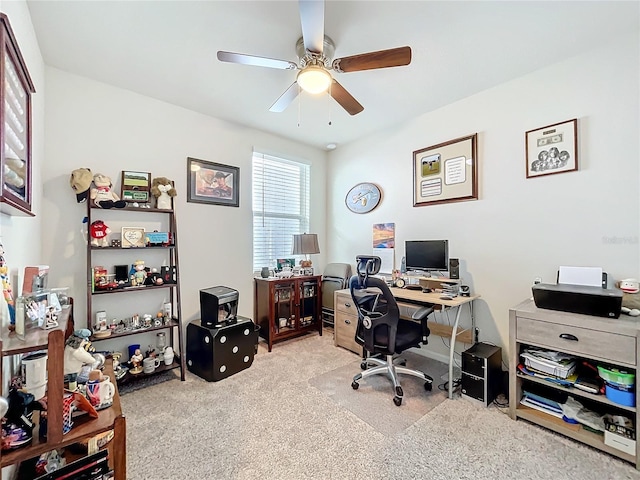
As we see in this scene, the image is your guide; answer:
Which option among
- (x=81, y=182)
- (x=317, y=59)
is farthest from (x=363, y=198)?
(x=81, y=182)

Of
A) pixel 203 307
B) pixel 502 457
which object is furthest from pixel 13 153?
pixel 502 457

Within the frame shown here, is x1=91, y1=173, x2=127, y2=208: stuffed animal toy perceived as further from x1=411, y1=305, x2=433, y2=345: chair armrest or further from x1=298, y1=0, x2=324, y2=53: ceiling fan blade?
x1=411, y1=305, x2=433, y2=345: chair armrest

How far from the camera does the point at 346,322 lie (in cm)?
320

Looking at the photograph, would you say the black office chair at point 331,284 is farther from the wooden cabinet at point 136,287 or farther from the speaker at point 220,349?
the wooden cabinet at point 136,287

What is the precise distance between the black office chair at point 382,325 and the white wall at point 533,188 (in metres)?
0.77

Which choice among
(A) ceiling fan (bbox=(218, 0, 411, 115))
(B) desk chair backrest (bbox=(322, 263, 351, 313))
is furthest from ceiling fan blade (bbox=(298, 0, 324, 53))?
(B) desk chair backrest (bbox=(322, 263, 351, 313))

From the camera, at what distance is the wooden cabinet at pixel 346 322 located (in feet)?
10.2

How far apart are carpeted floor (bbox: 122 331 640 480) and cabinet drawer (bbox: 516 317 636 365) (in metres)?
0.57

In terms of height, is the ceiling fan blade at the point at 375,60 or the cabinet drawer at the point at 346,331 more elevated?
the ceiling fan blade at the point at 375,60

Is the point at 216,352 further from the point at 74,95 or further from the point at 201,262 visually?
the point at 74,95

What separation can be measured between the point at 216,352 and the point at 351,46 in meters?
2.67

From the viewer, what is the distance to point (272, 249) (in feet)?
12.4

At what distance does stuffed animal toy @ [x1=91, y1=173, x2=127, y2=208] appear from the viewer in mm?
2307

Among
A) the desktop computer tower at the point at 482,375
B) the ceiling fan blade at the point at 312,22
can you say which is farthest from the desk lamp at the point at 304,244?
the ceiling fan blade at the point at 312,22
